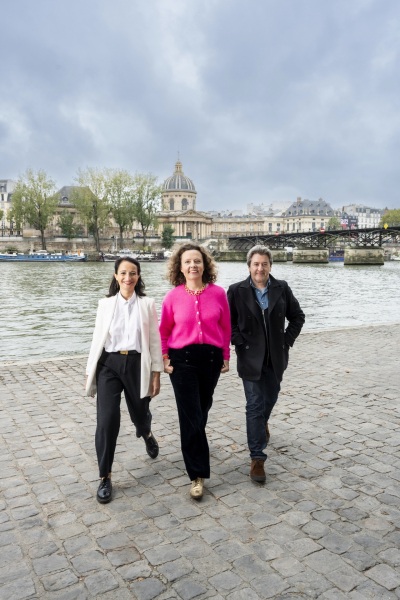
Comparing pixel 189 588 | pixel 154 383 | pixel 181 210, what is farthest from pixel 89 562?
pixel 181 210

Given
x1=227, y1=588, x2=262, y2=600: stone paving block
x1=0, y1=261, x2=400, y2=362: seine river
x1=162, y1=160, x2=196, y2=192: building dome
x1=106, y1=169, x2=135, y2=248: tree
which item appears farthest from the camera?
x1=162, y1=160, x2=196, y2=192: building dome

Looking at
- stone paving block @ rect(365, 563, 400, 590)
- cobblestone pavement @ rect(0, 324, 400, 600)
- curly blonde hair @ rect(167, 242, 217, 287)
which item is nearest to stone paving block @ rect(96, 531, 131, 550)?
cobblestone pavement @ rect(0, 324, 400, 600)

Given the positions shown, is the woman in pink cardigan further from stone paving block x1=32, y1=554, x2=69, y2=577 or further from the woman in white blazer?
stone paving block x1=32, y1=554, x2=69, y2=577

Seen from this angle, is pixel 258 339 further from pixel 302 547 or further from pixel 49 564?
pixel 49 564

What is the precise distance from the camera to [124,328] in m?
4.36

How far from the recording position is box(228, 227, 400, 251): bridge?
73.3 meters

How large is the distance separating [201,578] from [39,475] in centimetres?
198

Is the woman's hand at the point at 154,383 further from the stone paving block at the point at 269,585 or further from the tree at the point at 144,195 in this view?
the tree at the point at 144,195

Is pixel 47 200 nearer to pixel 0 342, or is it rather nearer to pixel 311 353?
pixel 0 342

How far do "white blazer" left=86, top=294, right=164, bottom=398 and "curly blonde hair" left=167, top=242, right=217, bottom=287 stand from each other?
0.89 feet

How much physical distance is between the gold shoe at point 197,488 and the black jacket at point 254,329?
2.95 feet

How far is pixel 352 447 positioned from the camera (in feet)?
17.3

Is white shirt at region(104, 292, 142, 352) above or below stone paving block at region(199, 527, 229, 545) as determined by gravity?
above

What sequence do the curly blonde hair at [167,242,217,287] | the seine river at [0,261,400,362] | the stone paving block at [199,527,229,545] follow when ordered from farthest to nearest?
the seine river at [0,261,400,362] → the curly blonde hair at [167,242,217,287] → the stone paving block at [199,527,229,545]
